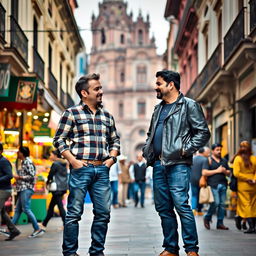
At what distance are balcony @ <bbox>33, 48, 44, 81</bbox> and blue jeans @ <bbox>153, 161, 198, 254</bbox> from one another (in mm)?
13868

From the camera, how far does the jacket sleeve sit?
6707mm

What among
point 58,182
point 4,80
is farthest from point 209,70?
point 58,182

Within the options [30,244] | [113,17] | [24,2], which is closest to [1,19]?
[24,2]

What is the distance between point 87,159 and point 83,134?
0.28 m

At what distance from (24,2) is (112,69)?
74468 millimetres

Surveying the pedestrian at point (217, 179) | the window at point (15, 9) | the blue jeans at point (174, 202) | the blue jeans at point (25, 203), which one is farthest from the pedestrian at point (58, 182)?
the window at point (15, 9)

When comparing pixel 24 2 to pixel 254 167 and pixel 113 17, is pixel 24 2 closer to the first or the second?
pixel 254 167

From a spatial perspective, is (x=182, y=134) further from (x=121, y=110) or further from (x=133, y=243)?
(x=121, y=110)

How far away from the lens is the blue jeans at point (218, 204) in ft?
38.3

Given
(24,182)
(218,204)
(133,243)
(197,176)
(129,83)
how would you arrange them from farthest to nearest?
1. (129,83)
2. (197,176)
3. (218,204)
4. (24,182)
5. (133,243)

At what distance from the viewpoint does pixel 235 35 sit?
1672cm

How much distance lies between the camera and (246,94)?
17250mm

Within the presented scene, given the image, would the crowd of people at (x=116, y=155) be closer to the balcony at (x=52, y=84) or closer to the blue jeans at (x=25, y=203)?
the blue jeans at (x=25, y=203)

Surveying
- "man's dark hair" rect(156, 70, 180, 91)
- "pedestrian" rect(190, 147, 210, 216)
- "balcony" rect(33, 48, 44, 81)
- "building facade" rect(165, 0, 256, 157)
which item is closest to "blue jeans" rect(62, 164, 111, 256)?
"man's dark hair" rect(156, 70, 180, 91)
